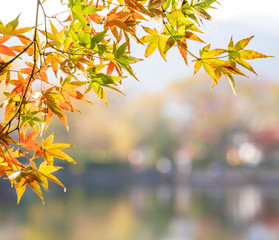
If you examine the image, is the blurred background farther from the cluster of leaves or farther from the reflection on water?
the cluster of leaves

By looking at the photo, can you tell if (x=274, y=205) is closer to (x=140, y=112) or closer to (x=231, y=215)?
(x=231, y=215)

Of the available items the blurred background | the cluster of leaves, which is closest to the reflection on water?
the blurred background

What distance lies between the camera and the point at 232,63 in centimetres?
42

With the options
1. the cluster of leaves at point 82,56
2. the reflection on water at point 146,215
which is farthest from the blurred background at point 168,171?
the cluster of leaves at point 82,56

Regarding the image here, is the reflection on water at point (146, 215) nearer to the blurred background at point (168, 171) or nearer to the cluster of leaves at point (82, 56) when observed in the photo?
the blurred background at point (168, 171)

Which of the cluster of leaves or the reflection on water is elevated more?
the cluster of leaves

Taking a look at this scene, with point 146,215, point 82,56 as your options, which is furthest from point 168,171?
point 82,56

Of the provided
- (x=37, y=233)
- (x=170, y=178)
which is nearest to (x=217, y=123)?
(x=170, y=178)

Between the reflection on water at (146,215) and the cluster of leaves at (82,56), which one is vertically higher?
the cluster of leaves at (82,56)

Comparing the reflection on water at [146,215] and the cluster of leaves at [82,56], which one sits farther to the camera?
the reflection on water at [146,215]

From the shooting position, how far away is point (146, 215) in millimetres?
11734

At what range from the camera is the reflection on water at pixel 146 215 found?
32.7 ft

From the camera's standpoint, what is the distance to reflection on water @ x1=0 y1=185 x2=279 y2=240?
998 centimetres

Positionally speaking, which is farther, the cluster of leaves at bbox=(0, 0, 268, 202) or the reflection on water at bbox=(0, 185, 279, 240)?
the reflection on water at bbox=(0, 185, 279, 240)
